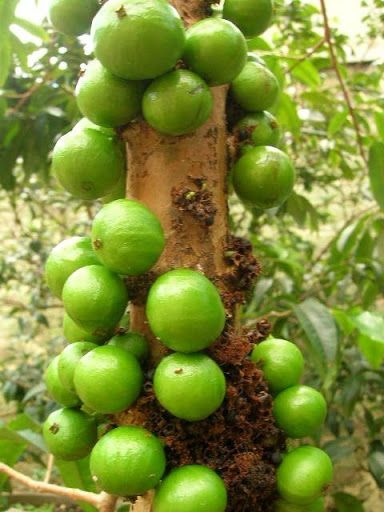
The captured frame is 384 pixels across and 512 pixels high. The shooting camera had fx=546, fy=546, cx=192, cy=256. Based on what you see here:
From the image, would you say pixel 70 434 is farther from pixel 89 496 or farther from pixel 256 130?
pixel 256 130

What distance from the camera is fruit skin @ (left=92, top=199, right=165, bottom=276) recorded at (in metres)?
0.72

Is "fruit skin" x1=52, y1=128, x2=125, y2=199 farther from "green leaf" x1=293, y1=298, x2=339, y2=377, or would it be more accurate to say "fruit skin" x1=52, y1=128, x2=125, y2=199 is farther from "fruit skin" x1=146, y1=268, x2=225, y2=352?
"green leaf" x1=293, y1=298, x2=339, y2=377

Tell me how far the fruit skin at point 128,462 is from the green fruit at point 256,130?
49 centimetres

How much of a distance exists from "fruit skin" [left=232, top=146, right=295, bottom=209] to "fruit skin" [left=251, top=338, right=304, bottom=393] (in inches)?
9.4

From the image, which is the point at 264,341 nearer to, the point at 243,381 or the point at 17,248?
the point at 243,381

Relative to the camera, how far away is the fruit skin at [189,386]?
0.68 metres

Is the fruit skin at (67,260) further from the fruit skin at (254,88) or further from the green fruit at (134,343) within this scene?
the fruit skin at (254,88)

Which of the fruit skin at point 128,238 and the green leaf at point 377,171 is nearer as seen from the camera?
the fruit skin at point 128,238

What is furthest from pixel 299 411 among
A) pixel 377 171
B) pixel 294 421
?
pixel 377 171

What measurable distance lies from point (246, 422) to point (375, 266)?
126 cm

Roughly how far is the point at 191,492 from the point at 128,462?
0.08 meters

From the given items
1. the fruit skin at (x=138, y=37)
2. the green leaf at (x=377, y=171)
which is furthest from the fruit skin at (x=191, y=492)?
the green leaf at (x=377, y=171)

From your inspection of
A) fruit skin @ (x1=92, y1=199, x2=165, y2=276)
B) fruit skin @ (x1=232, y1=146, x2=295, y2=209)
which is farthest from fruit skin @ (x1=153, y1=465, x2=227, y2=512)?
fruit skin @ (x1=232, y1=146, x2=295, y2=209)

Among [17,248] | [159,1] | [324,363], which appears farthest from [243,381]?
[17,248]
